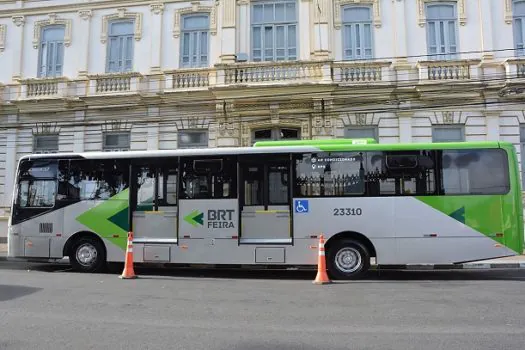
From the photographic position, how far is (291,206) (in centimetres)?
1120

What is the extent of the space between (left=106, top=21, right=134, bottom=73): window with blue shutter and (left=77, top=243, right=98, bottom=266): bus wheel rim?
1012cm

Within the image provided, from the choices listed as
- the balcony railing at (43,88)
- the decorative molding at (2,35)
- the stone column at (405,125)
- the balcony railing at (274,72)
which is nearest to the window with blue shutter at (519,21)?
the stone column at (405,125)

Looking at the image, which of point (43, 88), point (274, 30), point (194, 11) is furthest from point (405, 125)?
point (43, 88)

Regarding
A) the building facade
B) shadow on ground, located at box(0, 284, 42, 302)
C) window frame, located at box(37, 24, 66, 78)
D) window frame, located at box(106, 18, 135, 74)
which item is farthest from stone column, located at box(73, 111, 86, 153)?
shadow on ground, located at box(0, 284, 42, 302)

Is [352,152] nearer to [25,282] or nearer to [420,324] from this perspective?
[420,324]

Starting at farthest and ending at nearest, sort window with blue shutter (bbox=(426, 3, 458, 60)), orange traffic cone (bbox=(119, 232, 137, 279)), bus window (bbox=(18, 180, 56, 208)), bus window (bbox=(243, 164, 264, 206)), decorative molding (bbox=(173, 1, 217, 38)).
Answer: decorative molding (bbox=(173, 1, 217, 38)), window with blue shutter (bbox=(426, 3, 458, 60)), bus window (bbox=(18, 180, 56, 208)), bus window (bbox=(243, 164, 264, 206)), orange traffic cone (bbox=(119, 232, 137, 279))

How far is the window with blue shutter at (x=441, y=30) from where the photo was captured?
18188mm

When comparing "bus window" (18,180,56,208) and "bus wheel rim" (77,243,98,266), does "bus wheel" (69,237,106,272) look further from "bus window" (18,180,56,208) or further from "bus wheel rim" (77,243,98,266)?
"bus window" (18,180,56,208)

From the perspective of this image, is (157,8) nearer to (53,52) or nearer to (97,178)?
(53,52)

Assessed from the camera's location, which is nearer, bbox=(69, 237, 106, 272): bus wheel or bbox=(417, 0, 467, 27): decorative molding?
bbox=(69, 237, 106, 272): bus wheel

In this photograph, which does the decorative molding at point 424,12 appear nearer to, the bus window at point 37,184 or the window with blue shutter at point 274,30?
the window with blue shutter at point 274,30

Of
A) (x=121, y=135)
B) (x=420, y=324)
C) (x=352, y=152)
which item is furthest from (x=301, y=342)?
→ (x=121, y=135)

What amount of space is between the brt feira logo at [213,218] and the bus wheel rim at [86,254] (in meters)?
2.80

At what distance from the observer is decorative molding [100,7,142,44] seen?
19875 mm
